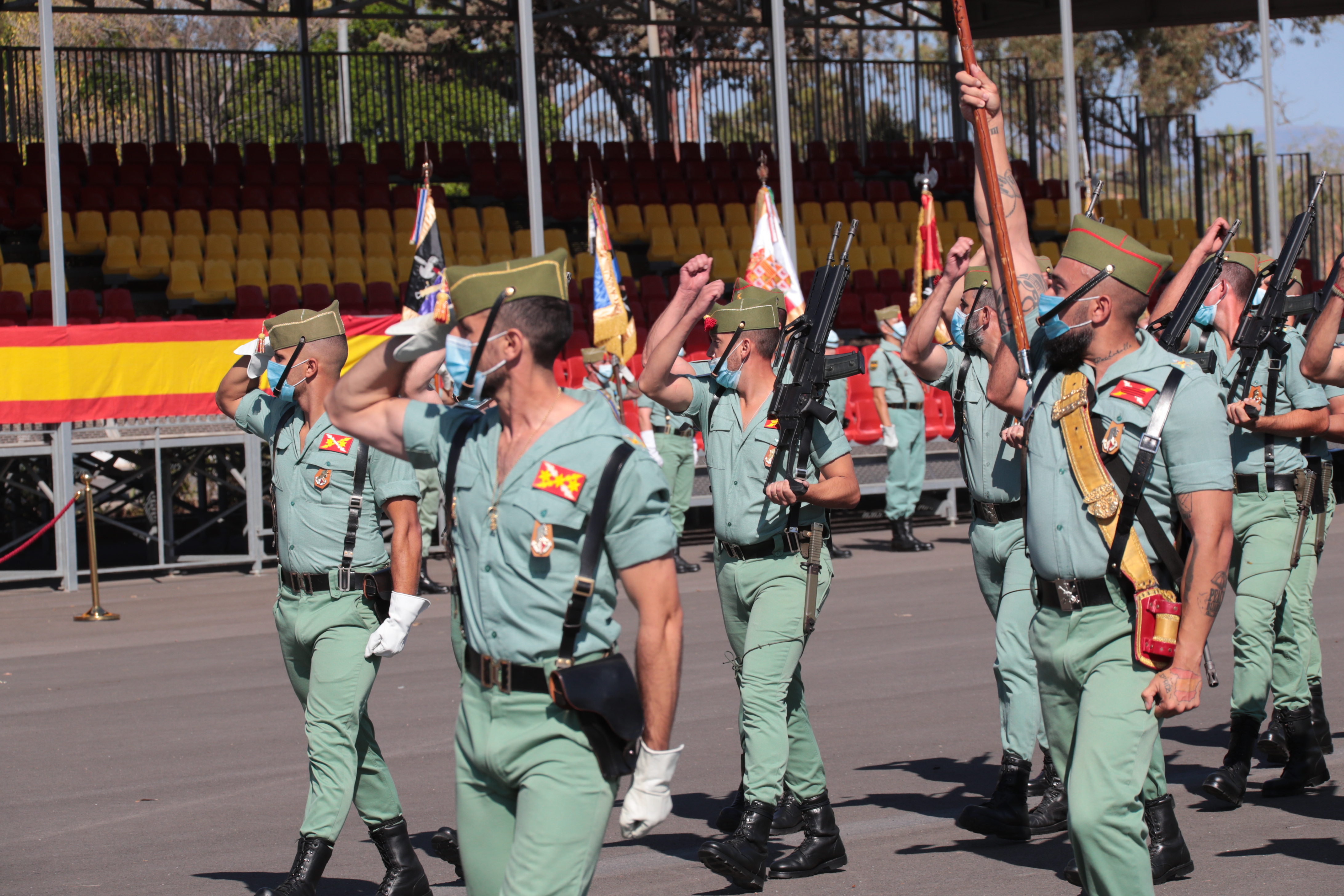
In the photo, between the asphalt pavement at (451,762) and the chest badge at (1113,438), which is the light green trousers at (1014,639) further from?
the chest badge at (1113,438)

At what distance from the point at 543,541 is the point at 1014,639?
Answer: 3130mm

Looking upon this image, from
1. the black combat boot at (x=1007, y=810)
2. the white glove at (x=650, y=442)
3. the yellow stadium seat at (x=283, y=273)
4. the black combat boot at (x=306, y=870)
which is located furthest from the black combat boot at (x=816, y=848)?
the yellow stadium seat at (x=283, y=273)

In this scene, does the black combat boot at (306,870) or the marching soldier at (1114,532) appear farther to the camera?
the black combat boot at (306,870)

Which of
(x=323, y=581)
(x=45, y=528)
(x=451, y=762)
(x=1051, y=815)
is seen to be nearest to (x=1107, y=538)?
(x=1051, y=815)

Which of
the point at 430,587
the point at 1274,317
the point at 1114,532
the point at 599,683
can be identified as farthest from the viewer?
the point at 430,587

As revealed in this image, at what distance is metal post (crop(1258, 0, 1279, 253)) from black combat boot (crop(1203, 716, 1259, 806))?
50.1 ft

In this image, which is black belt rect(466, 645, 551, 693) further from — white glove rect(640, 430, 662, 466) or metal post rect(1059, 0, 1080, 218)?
metal post rect(1059, 0, 1080, 218)

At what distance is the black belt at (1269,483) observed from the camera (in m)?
6.57

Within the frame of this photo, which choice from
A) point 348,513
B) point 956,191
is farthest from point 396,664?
point 956,191

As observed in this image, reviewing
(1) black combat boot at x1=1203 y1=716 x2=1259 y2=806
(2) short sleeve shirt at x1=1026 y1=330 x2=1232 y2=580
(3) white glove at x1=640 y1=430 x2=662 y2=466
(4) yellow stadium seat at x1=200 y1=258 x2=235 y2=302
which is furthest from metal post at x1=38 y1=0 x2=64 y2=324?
(2) short sleeve shirt at x1=1026 y1=330 x2=1232 y2=580

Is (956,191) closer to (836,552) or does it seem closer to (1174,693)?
(836,552)

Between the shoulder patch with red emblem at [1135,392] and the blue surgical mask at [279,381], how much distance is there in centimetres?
289

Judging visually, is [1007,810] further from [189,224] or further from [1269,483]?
[189,224]

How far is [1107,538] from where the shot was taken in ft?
13.6
